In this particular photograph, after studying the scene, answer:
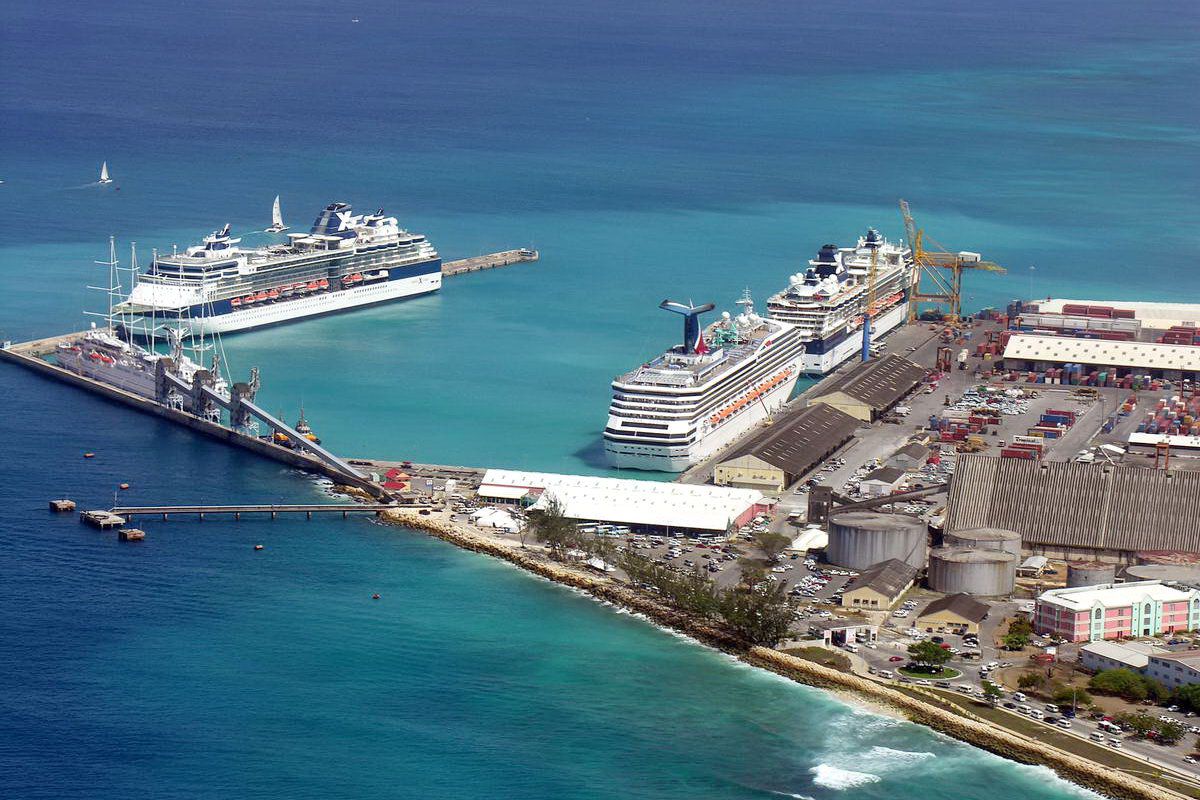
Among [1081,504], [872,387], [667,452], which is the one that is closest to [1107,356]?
[872,387]

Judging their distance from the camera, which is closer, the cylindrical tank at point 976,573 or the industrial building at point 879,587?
the industrial building at point 879,587

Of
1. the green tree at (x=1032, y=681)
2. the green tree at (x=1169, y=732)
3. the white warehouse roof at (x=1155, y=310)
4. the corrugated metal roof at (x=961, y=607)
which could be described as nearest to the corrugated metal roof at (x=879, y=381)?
the white warehouse roof at (x=1155, y=310)

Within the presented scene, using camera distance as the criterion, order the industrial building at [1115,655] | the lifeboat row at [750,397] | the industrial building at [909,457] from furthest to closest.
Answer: the lifeboat row at [750,397] → the industrial building at [909,457] → the industrial building at [1115,655]

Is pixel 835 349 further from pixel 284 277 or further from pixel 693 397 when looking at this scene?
pixel 284 277

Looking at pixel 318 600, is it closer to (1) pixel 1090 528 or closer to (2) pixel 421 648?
(2) pixel 421 648

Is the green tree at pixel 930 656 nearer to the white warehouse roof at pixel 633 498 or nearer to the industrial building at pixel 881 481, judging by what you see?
the white warehouse roof at pixel 633 498

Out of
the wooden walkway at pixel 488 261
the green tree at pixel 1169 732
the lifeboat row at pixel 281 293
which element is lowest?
the green tree at pixel 1169 732
